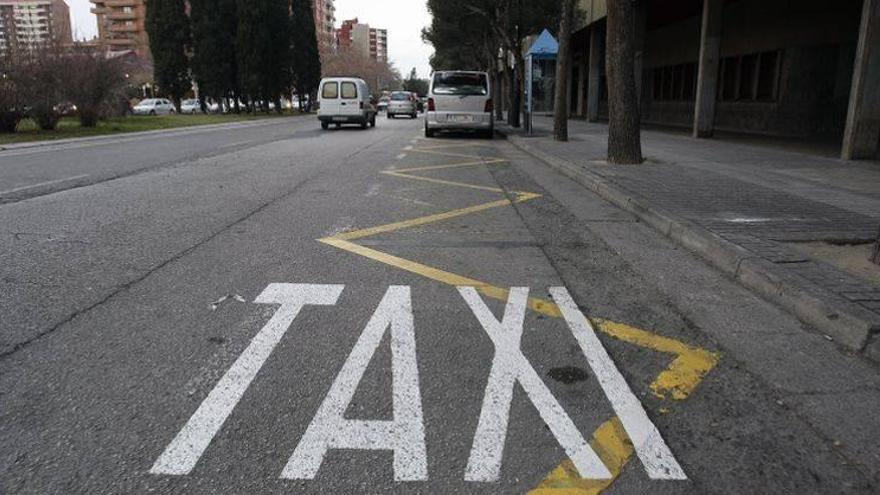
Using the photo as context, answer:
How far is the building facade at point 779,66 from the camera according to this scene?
38.4 ft

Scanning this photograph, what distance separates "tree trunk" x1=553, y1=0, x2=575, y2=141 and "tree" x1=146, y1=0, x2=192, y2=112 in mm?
39966

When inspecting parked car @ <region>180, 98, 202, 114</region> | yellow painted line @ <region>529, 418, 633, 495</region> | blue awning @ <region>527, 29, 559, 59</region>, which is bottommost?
yellow painted line @ <region>529, 418, 633, 495</region>

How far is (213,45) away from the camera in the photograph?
49.3 metres

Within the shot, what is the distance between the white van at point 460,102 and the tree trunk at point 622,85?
371 inches

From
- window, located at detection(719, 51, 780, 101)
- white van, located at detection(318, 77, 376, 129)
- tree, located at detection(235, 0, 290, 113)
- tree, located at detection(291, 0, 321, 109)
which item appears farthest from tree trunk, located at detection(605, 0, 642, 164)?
tree, located at detection(291, 0, 321, 109)

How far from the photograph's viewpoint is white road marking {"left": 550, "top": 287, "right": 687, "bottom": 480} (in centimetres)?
249

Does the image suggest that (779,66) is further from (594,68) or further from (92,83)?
(92,83)

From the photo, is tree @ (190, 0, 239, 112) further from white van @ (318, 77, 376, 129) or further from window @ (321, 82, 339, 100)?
window @ (321, 82, 339, 100)

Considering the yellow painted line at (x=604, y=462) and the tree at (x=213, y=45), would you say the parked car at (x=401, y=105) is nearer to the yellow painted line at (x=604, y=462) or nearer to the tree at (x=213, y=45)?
the tree at (x=213, y=45)

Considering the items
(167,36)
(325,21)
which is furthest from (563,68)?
(325,21)

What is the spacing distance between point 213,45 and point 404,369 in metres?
51.5

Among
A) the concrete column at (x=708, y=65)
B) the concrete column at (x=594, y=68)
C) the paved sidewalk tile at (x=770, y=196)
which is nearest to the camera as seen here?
the paved sidewalk tile at (x=770, y=196)

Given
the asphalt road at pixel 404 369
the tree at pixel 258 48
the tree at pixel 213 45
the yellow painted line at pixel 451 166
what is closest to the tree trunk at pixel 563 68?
the yellow painted line at pixel 451 166

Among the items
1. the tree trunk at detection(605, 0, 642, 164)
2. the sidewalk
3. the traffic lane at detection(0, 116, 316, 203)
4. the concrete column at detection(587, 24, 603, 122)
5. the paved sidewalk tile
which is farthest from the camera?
the concrete column at detection(587, 24, 603, 122)
